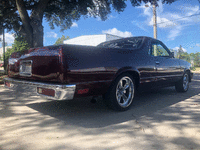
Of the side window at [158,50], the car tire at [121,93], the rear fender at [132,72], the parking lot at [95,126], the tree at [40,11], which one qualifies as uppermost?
the tree at [40,11]

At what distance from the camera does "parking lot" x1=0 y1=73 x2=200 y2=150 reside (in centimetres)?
210

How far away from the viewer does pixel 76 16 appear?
566 inches

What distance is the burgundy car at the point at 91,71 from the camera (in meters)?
2.57

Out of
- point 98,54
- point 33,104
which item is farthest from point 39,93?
point 33,104

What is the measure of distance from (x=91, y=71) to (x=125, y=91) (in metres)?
1.07

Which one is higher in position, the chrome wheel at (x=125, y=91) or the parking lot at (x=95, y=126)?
the chrome wheel at (x=125, y=91)

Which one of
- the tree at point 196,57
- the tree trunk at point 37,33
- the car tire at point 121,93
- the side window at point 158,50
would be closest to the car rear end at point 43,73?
the car tire at point 121,93

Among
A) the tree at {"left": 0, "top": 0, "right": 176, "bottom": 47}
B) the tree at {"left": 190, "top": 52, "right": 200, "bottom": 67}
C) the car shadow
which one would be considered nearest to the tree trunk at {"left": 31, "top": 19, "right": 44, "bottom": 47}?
the tree at {"left": 0, "top": 0, "right": 176, "bottom": 47}

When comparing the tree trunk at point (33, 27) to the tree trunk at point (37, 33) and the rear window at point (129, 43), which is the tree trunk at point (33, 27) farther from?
the rear window at point (129, 43)

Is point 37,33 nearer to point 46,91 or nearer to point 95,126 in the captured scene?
point 46,91

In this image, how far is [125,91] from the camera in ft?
11.6

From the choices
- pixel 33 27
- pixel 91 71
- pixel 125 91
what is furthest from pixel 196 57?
pixel 91 71

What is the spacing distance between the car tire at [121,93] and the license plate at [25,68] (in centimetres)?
144

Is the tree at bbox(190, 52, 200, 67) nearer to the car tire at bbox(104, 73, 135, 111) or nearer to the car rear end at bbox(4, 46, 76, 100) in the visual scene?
the car tire at bbox(104, 73, 135, 111)
